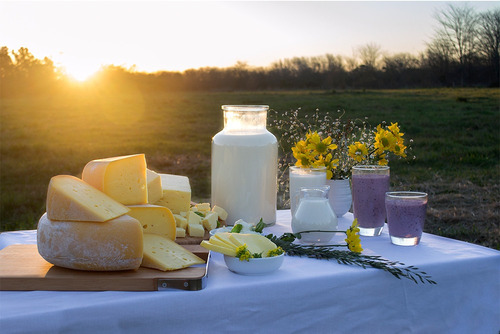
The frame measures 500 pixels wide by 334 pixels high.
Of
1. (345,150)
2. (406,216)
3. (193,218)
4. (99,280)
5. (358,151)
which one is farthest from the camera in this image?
(345,150)

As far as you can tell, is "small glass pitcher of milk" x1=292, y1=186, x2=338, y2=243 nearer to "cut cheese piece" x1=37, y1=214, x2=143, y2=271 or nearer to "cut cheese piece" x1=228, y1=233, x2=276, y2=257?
"cut cheese piece" x1=228, y1=233, x2=276, y2=257

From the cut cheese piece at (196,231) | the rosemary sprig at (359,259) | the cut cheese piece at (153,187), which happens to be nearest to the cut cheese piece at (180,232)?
the cut cheese piece at (196,231)

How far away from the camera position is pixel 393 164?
9555mm

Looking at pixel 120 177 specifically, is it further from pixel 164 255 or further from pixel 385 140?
pixel 385 140

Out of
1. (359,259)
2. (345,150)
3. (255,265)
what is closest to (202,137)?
(345,150)

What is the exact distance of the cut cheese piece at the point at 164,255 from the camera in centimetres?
131

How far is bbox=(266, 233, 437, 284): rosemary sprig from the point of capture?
4.61ft

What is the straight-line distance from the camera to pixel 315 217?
1.63 m

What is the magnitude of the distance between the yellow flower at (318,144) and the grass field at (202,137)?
2.06m

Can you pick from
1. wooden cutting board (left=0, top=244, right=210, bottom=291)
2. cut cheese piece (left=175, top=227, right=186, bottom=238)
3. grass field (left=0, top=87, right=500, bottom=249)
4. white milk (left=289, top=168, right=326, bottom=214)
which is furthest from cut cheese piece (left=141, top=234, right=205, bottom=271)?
grass field (left=0, top=87, right=500, bottom=249)

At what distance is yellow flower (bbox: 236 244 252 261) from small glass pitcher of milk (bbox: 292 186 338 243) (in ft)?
1.23

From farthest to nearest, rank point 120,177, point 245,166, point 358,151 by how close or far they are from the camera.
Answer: point 358,151 → point 245,166 → point 120,177

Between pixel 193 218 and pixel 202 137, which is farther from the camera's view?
pixel 202 137

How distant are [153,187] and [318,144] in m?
0.62
